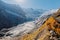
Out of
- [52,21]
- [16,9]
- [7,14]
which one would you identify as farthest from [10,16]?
[52,21]

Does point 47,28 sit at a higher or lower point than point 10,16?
lower

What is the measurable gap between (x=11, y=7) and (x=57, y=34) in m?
145

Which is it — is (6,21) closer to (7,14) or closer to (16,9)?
(7,14)

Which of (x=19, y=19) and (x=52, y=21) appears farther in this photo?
→ (x=19, y=19)

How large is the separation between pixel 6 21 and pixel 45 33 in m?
110

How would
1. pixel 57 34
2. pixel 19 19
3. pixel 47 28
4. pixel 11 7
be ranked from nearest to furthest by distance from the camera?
pixel 57 34 → pixel 47 28 → pixel 19 19 → pixel 11 7

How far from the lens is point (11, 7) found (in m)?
174

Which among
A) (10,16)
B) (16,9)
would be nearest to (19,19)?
(10,16)

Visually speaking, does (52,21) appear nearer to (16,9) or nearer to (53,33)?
(53,33)

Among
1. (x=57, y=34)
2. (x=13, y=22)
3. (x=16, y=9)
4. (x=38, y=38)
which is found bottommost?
(x=57, y=34)

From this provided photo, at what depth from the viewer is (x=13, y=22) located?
13950 cm

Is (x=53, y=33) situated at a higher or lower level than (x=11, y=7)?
lower

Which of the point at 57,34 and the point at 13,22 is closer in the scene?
the point at 57,34

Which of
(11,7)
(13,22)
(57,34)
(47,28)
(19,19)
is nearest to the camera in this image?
(57,34)
